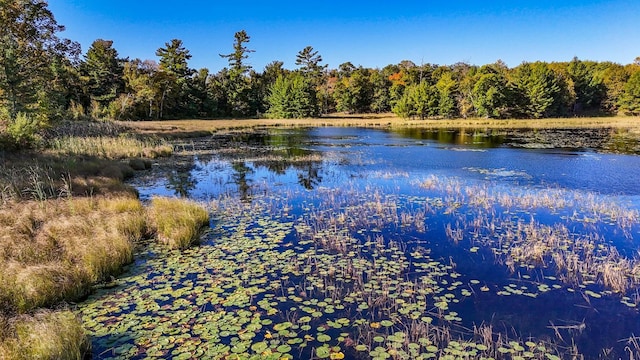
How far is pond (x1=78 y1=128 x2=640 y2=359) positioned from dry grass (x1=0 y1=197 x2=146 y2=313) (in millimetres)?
478

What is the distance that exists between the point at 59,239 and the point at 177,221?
8.19 feet

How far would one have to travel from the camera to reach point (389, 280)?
702 cm

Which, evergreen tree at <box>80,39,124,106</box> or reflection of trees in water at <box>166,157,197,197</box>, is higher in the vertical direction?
evergreen tree at <box>80,39,124,106</box>

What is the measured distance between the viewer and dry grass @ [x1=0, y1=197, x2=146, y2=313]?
6090 mm

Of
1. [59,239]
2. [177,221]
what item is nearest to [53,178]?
[59,239]

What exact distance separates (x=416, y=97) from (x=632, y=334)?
71385 millimetres

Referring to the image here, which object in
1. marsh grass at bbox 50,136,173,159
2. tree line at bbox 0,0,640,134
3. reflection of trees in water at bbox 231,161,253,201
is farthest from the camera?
tree line at bbox 0,0,640,134

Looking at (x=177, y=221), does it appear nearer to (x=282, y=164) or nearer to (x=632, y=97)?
(x=282, y=164)

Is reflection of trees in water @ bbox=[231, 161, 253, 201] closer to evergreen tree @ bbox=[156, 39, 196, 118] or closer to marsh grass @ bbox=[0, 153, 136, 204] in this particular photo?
marsh grass @ bbox=[0, 153, 136, 204]

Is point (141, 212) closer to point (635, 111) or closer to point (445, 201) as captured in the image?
point (445, 201)

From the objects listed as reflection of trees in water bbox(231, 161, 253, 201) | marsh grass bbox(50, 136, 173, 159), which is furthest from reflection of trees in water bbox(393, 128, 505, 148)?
marsh grass bbox(50, 136, 173, 159)

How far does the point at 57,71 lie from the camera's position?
52.4 m

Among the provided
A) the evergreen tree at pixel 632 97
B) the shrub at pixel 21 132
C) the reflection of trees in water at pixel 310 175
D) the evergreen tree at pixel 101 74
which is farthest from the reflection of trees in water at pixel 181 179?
the evergreen tree at pixel 632 97

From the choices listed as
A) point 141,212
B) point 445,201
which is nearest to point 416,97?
point 445,201
